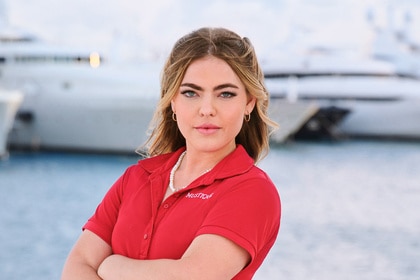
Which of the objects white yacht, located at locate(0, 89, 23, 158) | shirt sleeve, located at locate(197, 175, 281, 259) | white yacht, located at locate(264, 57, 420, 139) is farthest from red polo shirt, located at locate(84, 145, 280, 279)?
white yacht, located at locate(264, 57, 420, 139)

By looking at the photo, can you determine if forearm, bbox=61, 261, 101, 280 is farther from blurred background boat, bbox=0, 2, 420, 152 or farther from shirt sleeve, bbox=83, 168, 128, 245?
blurred background boat, bbox=0, 2, 420, 152

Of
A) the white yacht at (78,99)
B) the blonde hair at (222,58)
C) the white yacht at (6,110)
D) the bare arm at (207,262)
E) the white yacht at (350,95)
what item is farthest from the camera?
the white yacht at (350,95)

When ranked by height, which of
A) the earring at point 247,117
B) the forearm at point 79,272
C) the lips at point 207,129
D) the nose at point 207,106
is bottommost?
the forearm at point 79,272

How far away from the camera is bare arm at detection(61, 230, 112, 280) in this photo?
1.63 meters

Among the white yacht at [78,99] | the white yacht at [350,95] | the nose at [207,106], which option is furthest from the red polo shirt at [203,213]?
the white yacht at [350,95]

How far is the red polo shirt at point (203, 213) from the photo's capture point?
1.41 meters

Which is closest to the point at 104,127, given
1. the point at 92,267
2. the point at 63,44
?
the point at 63,44

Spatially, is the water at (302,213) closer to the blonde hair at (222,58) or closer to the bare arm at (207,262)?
the blonde hair at (222,58)

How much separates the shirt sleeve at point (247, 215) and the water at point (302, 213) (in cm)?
507

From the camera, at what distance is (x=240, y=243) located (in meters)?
1.39

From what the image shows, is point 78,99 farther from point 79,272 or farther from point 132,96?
point 79,272

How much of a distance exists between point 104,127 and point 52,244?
12.7 meters

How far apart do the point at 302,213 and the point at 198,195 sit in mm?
8997

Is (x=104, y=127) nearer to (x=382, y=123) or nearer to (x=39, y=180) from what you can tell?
(x=39, y=180)
